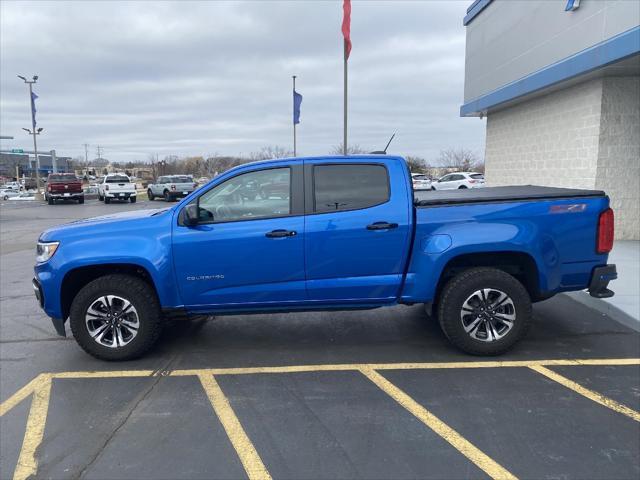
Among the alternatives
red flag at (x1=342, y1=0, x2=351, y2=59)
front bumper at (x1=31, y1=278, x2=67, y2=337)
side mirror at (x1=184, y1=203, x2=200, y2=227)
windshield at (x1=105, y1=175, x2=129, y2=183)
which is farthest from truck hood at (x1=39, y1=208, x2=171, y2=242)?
windshield at (x1=105, y1=175, x2=129, y2=183)

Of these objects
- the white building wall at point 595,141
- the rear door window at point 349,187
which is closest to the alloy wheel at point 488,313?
the rear door window at point 349,187

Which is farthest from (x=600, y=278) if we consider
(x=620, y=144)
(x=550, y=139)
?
(x=550, y=139)

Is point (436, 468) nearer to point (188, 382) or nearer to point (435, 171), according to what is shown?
point (188, 382)

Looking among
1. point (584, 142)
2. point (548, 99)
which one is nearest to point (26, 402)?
point (584, 142)

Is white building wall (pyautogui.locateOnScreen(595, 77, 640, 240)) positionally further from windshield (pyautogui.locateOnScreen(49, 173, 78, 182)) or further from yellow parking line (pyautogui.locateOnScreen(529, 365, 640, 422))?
windshield (pyautogui.locateOnScreen(49, 173, 78, 182))

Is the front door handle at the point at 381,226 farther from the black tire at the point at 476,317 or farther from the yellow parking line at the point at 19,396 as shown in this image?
the yellow parking line at the point at 19,396

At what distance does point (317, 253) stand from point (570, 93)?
9145 mm

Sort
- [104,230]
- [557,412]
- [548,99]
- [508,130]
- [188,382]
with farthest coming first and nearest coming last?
[508,130], [548,99], [104,230], [188,382], [557,412]

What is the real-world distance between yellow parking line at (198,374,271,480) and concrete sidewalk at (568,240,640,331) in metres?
4.47

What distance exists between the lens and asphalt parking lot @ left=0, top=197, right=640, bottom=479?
3.06 m

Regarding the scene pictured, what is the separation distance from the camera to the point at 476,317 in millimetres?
4672

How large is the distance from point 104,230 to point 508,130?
1263 cm

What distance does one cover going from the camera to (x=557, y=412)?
365 cm

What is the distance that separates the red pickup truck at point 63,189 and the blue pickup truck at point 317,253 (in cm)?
2875
